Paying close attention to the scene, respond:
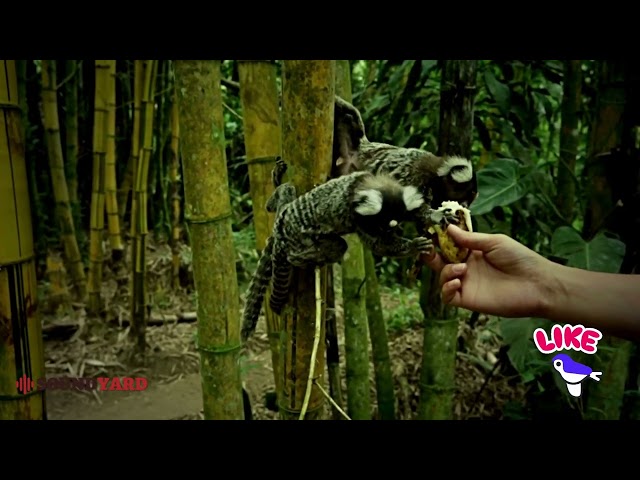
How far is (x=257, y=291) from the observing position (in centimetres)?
128

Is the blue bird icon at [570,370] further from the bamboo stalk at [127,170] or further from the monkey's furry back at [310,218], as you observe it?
the bamboo stalk at [127,170]

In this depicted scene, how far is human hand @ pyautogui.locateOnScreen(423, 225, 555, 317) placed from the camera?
115cm

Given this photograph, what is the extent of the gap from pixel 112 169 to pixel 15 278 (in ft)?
6.45

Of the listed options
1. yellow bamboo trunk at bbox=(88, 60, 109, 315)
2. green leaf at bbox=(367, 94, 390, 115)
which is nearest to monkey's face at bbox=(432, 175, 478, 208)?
green leaf at bbox=(367, 94, 390, 115)

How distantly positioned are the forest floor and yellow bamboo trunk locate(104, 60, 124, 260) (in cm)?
35

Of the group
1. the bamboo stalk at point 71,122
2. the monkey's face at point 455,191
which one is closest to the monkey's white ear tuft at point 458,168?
the monkey's face at point 455,191

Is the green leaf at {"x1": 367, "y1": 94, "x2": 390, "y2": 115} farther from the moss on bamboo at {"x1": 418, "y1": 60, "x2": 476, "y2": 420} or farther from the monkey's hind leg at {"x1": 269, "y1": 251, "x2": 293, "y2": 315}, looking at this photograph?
the monkey's hind leg at {"x1": 269, "y1": 251, "x2": 293, "y2": 315}

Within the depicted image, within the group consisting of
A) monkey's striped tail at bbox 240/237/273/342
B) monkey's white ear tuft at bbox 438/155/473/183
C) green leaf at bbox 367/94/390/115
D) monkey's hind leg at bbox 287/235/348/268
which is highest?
green leaf at bbox 367/94/390/115

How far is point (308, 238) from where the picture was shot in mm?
1156

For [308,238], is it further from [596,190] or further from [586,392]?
[586,392]

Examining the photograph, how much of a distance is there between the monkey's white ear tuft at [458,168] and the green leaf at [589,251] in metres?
0.51

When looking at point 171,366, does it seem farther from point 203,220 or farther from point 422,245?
point 422,245
